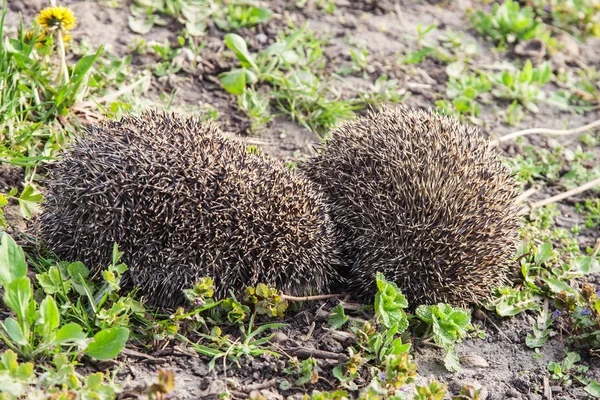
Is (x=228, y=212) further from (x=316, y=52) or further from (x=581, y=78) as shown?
(x=581, y=78)

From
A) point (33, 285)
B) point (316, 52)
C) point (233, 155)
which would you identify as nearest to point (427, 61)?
point (316, 52)

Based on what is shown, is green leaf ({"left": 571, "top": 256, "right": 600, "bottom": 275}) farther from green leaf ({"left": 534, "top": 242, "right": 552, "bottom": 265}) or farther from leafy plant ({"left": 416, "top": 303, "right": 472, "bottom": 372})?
leafy plant ({"left": 416, "top": 303, "right": 472, "bottom": 372})

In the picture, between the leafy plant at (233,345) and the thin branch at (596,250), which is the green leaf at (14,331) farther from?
the thin branch at (596,250)

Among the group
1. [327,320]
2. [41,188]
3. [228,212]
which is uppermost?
[228,212]

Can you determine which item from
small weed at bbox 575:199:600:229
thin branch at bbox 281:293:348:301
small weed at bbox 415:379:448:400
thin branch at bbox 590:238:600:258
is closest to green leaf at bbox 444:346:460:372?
small weed at bbox 415:379:448:400

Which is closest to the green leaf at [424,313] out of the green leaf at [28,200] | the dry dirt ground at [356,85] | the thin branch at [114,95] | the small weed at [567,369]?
the dry dirt ground at [356,85]

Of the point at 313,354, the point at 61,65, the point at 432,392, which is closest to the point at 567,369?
the point at 432,392
